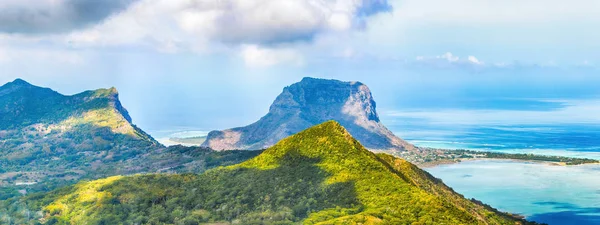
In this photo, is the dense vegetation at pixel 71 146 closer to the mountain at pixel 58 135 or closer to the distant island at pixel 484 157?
the mountain at pixel 58 135

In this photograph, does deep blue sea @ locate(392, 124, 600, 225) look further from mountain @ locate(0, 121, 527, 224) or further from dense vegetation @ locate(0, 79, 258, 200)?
dense vegetation @ locate(0, 79, 258, 200)

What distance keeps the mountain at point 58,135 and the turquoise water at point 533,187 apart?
7078 cm

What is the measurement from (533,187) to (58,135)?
109 m

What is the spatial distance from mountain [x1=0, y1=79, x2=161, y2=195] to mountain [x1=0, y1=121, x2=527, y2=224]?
165 ft

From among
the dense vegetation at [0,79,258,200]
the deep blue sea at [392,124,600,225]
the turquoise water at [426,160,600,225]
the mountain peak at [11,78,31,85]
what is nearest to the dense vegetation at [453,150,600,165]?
the deep blue sea at [392,124,600,225]

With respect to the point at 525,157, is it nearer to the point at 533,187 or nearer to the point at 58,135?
the point at 533,187

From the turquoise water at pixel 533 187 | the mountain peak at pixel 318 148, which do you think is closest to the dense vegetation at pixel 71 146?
the mountain peak at pixel 318 148

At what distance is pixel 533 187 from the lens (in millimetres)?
128625

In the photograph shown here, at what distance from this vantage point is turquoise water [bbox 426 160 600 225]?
4144 inches

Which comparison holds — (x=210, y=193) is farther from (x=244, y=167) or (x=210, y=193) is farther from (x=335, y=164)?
(x=335, y=164)

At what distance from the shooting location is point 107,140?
14662 centimetres

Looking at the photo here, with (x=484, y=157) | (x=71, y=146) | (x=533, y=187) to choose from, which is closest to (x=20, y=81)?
(x=71, y=146)

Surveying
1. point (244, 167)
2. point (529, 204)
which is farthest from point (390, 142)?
point (244, 167)

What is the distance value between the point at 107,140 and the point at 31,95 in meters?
41.9
